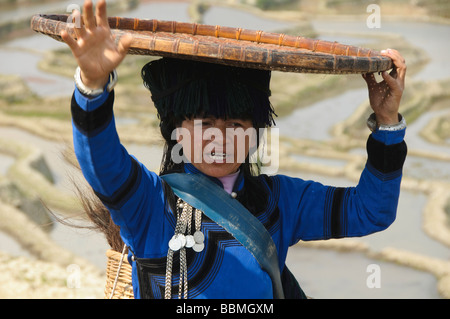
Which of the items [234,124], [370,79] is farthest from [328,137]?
[234,124]

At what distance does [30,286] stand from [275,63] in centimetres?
390

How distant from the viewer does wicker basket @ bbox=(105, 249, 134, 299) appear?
7.30 feet

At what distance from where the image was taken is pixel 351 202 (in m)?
2.06

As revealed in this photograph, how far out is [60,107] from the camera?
41.1ft

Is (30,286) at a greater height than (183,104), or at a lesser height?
lesser

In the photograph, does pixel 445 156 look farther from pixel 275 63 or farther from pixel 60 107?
pixel 275 63

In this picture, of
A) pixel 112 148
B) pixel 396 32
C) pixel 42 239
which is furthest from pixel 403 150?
pixel 396 32

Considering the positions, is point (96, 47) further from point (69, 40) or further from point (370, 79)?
point (370, 79)

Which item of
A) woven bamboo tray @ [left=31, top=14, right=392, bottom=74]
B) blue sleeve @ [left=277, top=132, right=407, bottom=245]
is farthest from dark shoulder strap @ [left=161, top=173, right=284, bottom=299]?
woven bamboo tray @ [left=31, top=14, right=392, bottom=74]

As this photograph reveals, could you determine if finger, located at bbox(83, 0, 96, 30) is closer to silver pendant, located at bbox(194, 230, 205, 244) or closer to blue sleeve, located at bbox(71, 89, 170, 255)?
blue sleeve, located at bbox(71, 89, 170, 255)

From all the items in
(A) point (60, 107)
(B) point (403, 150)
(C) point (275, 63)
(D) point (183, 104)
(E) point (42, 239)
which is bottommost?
(E) point (42, 239)

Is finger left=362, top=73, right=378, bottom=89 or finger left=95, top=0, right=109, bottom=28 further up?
finger left=95, top=0, right=109, bottom=28

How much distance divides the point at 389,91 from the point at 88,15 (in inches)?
36.8

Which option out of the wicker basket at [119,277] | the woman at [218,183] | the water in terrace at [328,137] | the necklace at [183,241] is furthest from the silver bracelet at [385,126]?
the water in terrace at [328,137]
